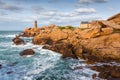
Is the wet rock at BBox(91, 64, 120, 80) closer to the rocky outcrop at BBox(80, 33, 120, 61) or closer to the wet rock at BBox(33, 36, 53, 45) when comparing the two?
the rocky outcrop at BBox(80, 33, 120, 61)

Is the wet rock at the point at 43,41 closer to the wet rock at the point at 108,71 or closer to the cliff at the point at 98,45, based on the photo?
the cliff at the point at 98,45

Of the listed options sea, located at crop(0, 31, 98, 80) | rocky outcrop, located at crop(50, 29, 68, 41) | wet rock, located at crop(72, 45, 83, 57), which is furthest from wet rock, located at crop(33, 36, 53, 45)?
sea, located at crop(0, 31, 98, 80)

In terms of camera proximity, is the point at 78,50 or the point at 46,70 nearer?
the point at 46,70

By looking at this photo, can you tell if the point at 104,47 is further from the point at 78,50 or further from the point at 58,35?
the point at 58,35

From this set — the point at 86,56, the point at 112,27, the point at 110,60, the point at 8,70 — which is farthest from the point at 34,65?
the point at 112,27

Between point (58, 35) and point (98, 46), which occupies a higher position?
point (58, 35)

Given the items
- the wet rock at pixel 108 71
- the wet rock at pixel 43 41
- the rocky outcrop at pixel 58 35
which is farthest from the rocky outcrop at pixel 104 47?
the wet rock at pixel 43 41

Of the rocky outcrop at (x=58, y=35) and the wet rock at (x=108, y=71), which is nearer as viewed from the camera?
the wet rock at (x=108, y=71)

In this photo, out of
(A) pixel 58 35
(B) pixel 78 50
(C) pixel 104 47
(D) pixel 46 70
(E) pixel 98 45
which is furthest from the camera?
(A) pixel 58 35

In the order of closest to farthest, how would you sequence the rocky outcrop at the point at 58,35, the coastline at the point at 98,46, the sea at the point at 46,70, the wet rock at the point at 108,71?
the wet rock at the point at 108,71 < the sea at the point at 46,70 < the coastline at the point at 98,46 < the rocky outcrop at the point at 58,35

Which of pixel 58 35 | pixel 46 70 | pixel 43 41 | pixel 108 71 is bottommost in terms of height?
pixel 46 70

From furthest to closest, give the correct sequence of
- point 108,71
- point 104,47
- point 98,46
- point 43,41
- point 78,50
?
1. point 43,41
2. point 78,50
3. point 98,46
4. point 104,47
5. point 108,71

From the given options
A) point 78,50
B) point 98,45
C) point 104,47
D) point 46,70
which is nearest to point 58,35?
point 78,50

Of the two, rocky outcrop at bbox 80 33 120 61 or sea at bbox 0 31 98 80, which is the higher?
rocky outcrop at bbox 80 33 120 61
